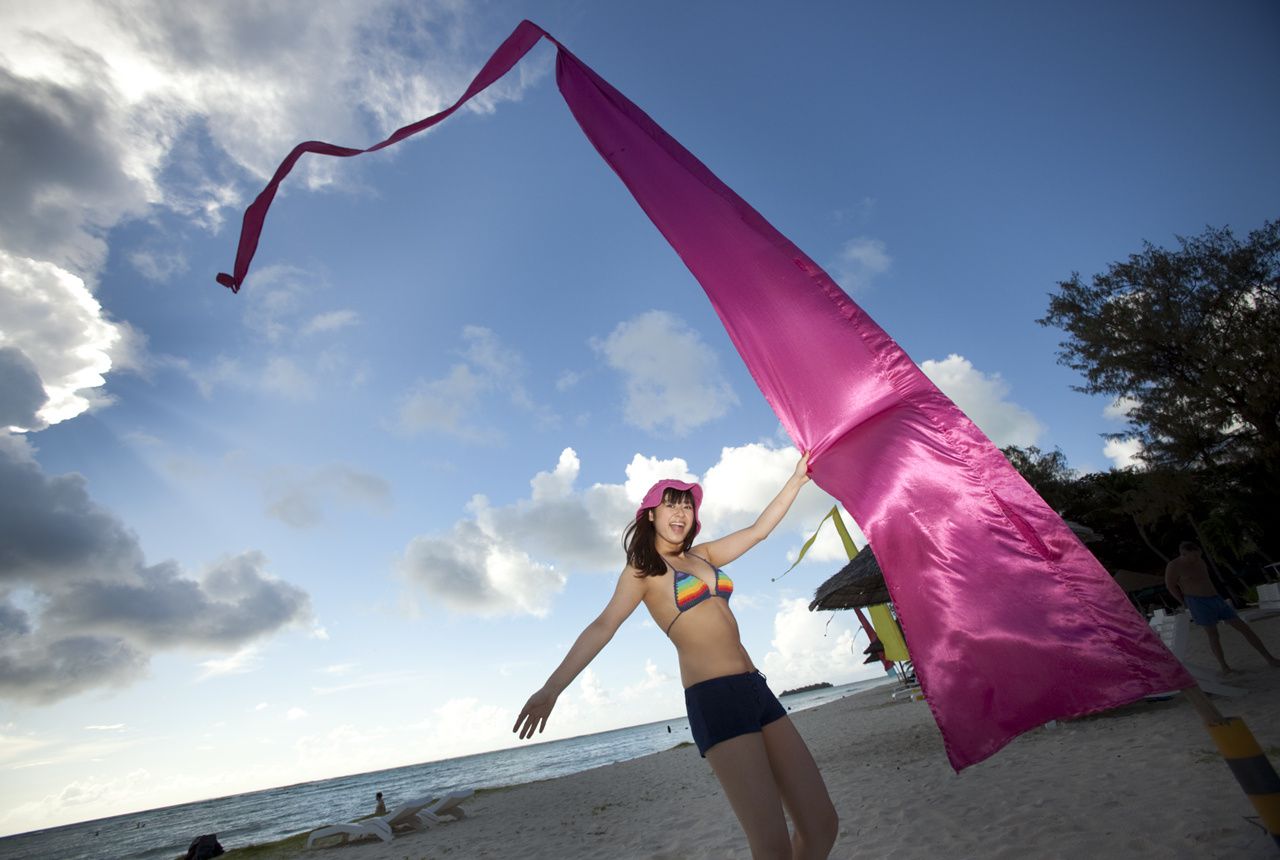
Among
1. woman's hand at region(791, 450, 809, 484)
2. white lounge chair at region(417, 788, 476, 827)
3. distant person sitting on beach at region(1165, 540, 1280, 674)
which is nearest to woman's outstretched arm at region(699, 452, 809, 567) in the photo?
woman's hand at region(791, 450, 809, 484)

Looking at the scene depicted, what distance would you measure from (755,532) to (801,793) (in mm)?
1019

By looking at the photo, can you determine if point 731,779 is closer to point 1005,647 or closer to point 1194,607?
point 1005,647

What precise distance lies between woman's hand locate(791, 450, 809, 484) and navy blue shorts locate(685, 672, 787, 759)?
84cm

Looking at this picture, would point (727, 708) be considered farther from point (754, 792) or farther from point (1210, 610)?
point (1210, 610)

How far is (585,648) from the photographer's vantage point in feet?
7.68

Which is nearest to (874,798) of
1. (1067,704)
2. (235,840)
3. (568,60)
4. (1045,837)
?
(1045,837)

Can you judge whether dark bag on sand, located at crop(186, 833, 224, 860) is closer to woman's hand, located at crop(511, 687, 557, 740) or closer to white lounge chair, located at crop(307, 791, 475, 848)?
white lounge chair, located at crop(307, 791, 475, 848)

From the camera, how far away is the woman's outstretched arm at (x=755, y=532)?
283 cm

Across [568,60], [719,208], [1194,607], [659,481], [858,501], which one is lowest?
[1194,607]

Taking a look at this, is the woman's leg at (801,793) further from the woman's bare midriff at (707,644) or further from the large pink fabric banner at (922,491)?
the large pink fabric banner at (922,491)

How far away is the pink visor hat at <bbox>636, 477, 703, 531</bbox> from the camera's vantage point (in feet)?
9.07

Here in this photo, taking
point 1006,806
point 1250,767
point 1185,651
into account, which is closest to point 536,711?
point 1250,767

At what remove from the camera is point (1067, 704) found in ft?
6.79

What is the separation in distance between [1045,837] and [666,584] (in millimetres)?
3021
